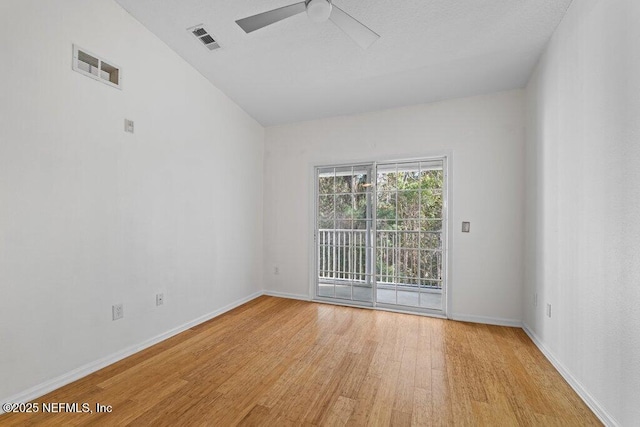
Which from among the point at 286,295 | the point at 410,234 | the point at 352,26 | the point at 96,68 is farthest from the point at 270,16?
the point at 286,295

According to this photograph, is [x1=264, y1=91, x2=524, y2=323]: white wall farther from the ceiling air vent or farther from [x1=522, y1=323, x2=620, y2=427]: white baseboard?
the ceiling air vent

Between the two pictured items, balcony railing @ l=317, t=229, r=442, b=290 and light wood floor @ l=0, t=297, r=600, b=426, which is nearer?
light wood floor @ l=0, t=297, r=600, b=426

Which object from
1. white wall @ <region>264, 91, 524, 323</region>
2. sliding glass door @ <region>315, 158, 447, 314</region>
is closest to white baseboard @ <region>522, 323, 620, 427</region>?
white wall @ <region>264, 91, 524, 323</region>

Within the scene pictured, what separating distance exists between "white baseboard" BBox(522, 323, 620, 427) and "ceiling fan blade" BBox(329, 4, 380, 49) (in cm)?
288

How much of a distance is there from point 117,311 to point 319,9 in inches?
114

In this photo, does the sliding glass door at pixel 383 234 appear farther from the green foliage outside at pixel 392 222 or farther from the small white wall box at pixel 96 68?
the small white wall box at pixel 96 68

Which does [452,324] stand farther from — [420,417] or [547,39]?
[547,39]

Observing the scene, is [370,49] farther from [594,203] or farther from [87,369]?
[87,369]

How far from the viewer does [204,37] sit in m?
2.71

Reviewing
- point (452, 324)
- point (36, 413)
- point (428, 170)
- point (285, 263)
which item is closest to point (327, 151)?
point (428, 170)

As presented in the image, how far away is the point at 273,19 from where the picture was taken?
6.26ft

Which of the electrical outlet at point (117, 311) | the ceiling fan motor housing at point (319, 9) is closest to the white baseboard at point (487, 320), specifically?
the ceiling fan motor housing at point (319, 9)

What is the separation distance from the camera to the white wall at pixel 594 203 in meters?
1.47

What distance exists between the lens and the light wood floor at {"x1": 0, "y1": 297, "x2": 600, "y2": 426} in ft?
5.58
